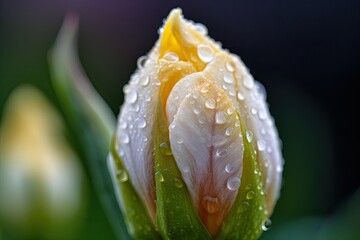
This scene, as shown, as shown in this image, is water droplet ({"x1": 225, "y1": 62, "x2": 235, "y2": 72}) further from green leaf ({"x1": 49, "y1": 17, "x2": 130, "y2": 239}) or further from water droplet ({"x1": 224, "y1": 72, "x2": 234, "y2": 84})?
green leaf ({"x1": 49, "y1": 17, "x2": 130, "y2": 239})

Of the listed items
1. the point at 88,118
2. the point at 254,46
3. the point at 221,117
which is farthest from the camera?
the point at 254,46

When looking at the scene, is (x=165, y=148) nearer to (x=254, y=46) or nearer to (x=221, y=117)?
(x=221, y=117)

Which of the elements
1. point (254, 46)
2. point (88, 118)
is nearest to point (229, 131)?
point (88, 118)

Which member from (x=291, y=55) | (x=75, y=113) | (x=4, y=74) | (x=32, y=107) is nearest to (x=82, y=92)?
(x=75, y=113)

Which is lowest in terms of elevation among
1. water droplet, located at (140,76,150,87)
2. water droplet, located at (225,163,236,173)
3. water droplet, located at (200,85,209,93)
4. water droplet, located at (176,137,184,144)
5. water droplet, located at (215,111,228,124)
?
water droplet, located at (225,163,236,173)

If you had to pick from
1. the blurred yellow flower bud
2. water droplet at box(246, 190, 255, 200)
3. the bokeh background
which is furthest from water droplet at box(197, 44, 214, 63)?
the bokeh background

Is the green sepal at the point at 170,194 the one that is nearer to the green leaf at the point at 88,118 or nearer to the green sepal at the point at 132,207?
the green sepal at the point at 132,207

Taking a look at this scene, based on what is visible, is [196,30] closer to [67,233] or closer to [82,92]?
[82,92]
